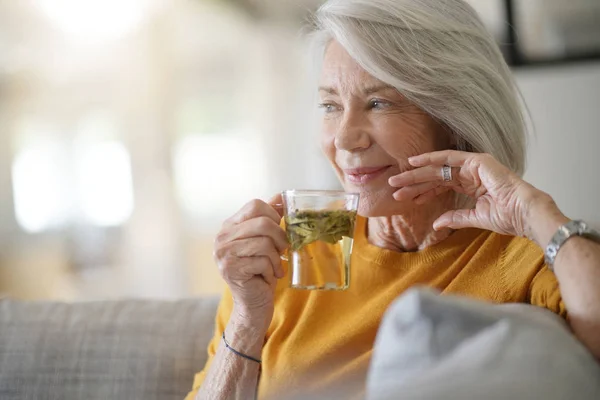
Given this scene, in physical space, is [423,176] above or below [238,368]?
above

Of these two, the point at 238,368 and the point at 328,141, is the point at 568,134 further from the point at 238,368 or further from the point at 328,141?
the point at 238,368

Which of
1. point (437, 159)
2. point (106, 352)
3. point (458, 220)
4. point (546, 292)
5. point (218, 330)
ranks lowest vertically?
point (106, 352)

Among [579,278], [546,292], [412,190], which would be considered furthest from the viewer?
[412,190]

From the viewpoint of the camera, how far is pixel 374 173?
1543mm

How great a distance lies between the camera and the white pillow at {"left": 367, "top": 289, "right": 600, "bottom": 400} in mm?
823

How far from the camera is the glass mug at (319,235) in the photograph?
4.16ft

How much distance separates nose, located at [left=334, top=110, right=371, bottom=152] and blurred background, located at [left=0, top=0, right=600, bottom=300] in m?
3.35

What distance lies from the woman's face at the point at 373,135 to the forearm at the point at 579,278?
1.30 feet

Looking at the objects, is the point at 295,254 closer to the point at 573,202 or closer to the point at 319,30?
the point at 319,30

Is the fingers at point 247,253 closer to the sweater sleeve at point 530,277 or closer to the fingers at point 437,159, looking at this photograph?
the fingers at point 437,159

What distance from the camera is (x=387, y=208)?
1541 millimetres

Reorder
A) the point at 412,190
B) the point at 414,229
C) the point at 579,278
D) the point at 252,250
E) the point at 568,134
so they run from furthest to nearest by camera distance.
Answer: the point at 568,134 → the point at 414,229 → the point at 412,190 → the point at 252,250 → the point at 579,278

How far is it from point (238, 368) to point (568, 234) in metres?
0.74

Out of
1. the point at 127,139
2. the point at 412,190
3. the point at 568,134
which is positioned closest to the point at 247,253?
the point at 412,190
